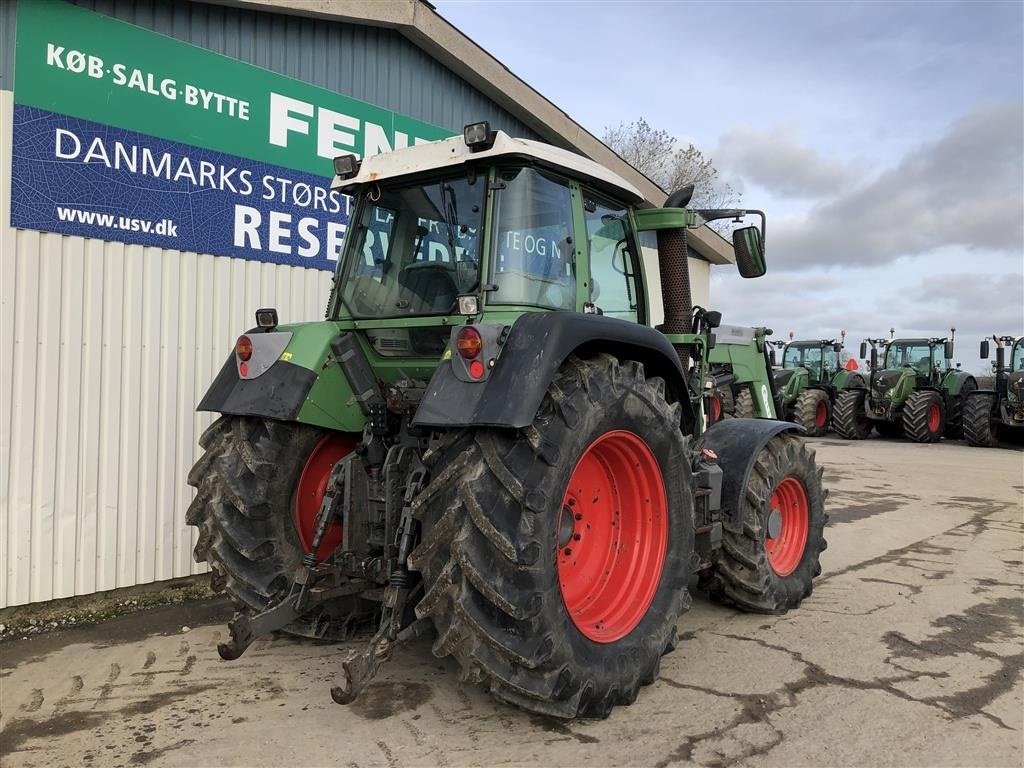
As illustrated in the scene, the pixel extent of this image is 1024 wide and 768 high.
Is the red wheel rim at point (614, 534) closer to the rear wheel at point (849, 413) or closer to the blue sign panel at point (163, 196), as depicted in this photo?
the blue sign panel at point (163, 196)

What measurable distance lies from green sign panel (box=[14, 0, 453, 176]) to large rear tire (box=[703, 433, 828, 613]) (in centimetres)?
422

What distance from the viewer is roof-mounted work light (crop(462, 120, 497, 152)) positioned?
3.48m

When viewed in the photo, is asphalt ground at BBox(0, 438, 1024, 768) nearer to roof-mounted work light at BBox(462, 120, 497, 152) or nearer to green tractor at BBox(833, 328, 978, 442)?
roof-mounted work light at BBox(462, 120, 497, 152)

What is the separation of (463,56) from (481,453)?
5.13 meters

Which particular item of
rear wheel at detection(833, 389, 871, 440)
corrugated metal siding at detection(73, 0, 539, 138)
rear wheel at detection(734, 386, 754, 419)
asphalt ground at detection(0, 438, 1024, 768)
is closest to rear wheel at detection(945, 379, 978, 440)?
rear wheel at detection(833, 389, 871, 440)

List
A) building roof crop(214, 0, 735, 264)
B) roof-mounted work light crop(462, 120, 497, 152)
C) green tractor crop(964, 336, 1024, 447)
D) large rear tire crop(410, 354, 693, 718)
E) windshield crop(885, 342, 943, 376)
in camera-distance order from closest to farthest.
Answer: large rear tire crop(410, 354, 693, 718), roof-mounted work light crop(462, 120, 497, 152), building roof crop(214, 0, 735, 264), green tractor crop(964, 336, 1024, 447), windshield crop(885, 342, 943, 376)

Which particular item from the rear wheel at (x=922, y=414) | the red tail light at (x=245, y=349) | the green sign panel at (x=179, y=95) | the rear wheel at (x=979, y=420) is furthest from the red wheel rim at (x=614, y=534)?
the rear wheel at (x=979, y=420)

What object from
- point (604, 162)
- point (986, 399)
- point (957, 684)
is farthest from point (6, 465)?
point (986, 399)

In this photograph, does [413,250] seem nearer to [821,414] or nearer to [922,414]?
[922,414]

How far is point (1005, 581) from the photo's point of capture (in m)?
5.66

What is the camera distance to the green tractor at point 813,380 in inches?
766

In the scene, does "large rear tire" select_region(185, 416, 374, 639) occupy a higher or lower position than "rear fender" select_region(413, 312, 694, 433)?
lower

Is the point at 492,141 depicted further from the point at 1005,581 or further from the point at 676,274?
the point at 1005,581

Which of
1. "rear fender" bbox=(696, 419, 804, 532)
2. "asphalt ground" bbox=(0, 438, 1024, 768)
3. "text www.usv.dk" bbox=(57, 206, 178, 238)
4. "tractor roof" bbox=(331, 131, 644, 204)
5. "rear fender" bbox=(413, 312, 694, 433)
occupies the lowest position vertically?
"asphalt ground" bbox=(0, 438, 1024, 768)
